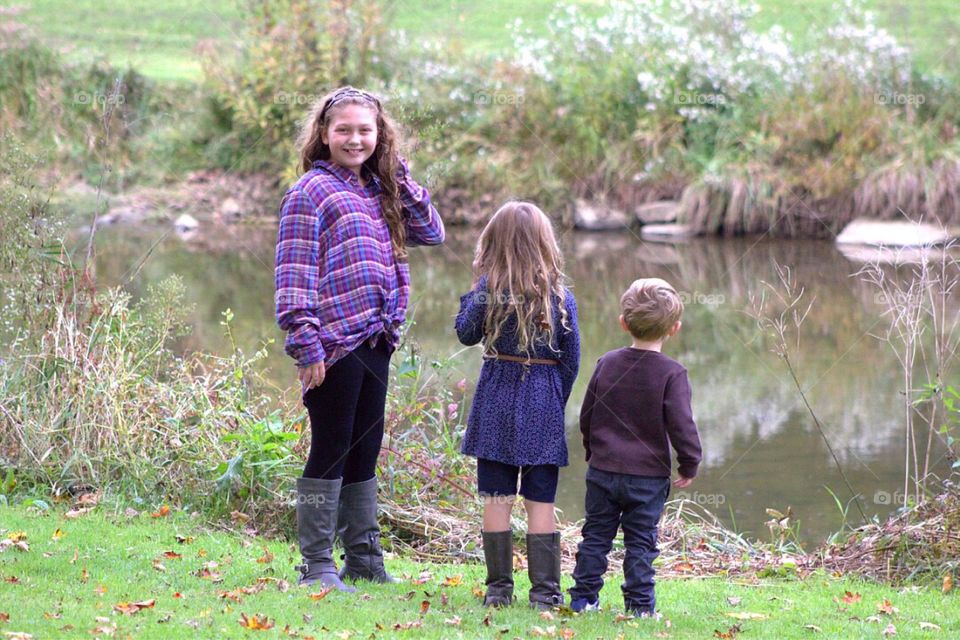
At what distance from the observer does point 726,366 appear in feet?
28.1

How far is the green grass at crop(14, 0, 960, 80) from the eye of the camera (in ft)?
64.6

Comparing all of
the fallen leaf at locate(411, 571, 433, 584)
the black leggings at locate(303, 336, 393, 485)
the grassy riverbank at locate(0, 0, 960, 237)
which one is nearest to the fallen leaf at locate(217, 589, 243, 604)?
the black leggings at locate(303, 336, 393, 485)

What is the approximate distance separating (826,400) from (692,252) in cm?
647

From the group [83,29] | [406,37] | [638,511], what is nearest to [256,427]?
[638,511]

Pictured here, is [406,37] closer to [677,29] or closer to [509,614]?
[677,29]

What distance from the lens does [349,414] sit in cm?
363

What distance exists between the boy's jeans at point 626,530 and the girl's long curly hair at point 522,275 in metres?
0.47

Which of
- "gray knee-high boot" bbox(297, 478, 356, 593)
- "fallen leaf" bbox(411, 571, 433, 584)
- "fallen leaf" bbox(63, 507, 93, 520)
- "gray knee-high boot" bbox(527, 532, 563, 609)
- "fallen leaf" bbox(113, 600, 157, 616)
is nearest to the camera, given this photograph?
"fallen leaf" bbox(113, 600, 157, 616)

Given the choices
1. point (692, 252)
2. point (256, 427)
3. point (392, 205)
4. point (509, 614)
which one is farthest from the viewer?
point (692, 252)

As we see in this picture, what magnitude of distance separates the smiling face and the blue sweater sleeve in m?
0.79

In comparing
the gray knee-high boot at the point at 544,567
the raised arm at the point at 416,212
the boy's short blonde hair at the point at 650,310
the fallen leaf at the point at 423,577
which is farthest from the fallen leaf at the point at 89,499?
the boy's short blonde hair at the point at 650,310

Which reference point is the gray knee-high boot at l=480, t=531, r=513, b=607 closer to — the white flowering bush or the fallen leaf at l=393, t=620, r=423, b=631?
the fallen leaf at l=393, t=620, r=423, b=631

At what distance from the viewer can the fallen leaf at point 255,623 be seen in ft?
10.3

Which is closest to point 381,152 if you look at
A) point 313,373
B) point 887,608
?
point 313,373
